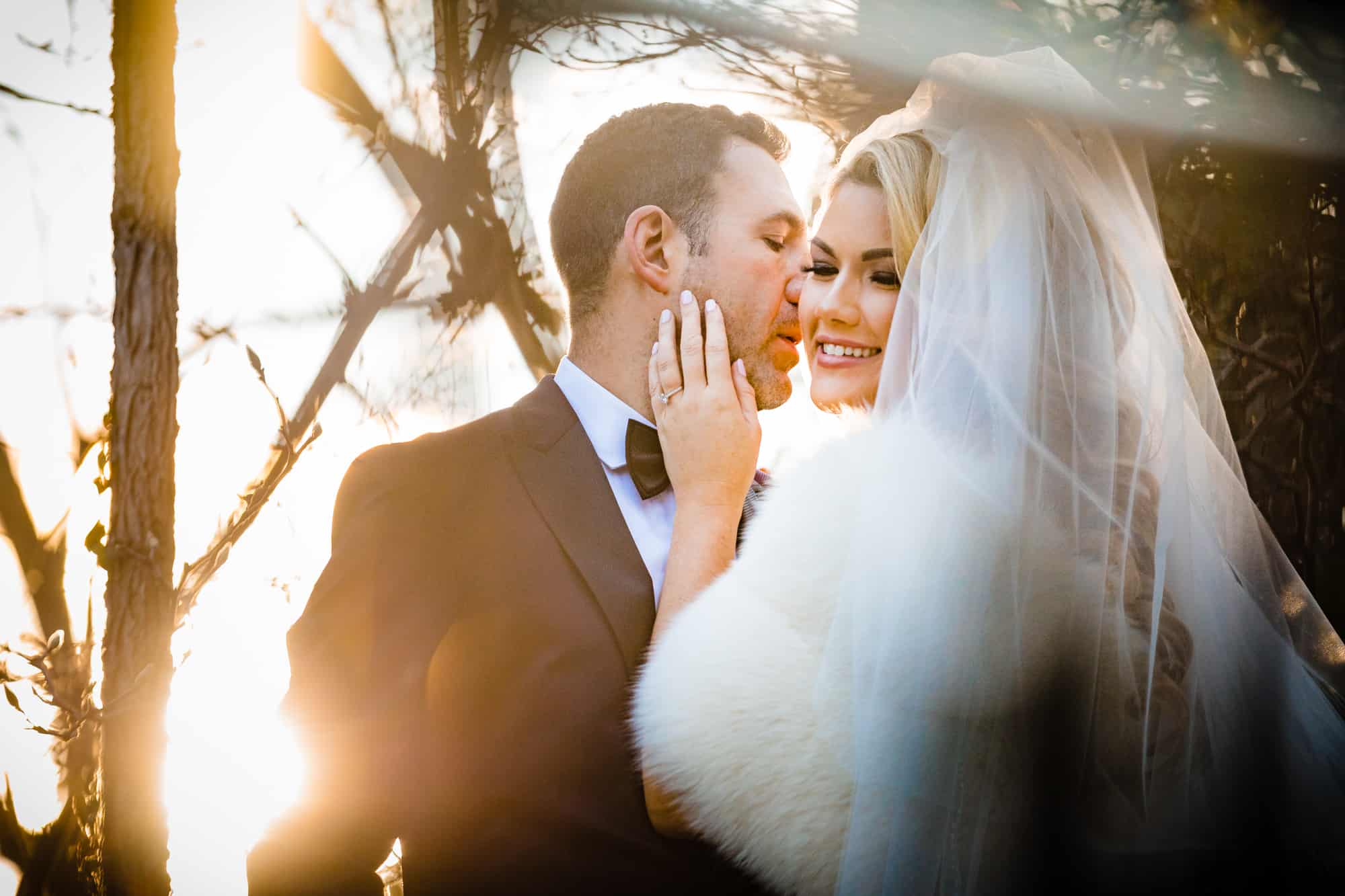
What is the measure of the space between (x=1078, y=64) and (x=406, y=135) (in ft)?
7.28

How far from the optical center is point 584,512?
1.89 meters

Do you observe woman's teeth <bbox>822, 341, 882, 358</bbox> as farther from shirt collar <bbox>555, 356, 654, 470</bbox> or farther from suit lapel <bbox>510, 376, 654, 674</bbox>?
suit lapel <bbox>510, 376, 654, 674</bbox>

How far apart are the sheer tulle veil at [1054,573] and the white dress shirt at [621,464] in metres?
0.59

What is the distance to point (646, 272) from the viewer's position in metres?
2.18

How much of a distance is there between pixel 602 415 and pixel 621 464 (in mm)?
134

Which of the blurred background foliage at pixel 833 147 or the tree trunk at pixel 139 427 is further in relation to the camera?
the blurred background foliage at pixel 833 147

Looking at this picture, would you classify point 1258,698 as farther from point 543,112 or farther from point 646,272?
point 543,112

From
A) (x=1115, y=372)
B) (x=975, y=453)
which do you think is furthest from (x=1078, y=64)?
Result: (x=975, y=453)

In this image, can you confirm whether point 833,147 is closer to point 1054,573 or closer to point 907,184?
point 907,184

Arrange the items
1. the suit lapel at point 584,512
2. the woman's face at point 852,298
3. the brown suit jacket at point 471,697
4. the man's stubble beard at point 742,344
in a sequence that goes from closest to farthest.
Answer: the brown suit jacket at point 471,697 → the suit lapel at point 584,512 → the woman's face at point 852,298 → the man's stubble beard at point 742,344

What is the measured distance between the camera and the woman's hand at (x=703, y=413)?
1861mm

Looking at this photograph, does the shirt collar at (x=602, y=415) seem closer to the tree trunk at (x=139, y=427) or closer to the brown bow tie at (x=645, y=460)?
the brown bow tie at (x=645, y=460)

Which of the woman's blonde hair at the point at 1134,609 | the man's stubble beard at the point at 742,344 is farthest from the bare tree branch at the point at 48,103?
the woman's blonde hair at the point at 1134,609

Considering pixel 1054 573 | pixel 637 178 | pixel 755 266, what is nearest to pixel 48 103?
pixel 637 178
